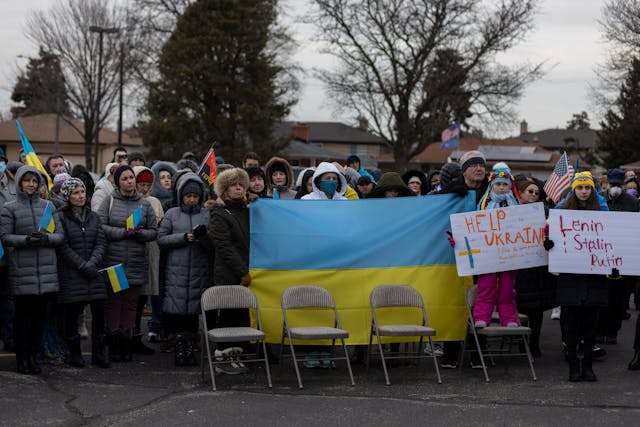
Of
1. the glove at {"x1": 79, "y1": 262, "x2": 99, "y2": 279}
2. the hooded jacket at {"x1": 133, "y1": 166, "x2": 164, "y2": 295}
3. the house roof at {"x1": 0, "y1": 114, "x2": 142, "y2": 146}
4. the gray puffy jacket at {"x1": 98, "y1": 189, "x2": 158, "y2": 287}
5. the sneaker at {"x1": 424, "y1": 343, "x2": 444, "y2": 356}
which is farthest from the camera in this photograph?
A: the house roof at {"x1": 0, "y1": 114, "x2": 142, "y2": 146}

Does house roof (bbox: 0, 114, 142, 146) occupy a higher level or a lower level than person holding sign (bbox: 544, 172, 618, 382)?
higher

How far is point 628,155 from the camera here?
190ft

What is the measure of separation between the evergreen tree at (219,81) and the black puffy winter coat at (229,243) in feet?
129

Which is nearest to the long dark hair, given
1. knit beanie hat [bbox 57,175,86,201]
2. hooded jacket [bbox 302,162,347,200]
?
hooded jacket [bbox 302,162,347,200]

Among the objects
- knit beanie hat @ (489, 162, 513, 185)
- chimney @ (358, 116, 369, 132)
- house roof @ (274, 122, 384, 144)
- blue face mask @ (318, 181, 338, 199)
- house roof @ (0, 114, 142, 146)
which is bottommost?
blue face mask @ (318, 181, 338, 199)

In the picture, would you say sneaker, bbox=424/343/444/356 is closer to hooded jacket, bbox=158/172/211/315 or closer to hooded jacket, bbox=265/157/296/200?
hooded jacket, bbox=265/157/296/200

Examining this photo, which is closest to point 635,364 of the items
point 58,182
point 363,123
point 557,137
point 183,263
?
point 183,263

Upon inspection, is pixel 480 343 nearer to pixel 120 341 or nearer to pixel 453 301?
pixel 453 301

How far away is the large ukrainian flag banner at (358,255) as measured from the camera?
9.20 meters

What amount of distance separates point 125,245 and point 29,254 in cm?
110

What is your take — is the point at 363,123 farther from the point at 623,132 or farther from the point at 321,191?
the point at 321,191

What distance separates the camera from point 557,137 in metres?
117

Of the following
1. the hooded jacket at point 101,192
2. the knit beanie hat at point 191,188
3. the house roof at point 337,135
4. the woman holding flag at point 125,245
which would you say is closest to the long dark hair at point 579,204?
the knit beanie hat at point 191,188

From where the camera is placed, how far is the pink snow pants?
9086 mm
